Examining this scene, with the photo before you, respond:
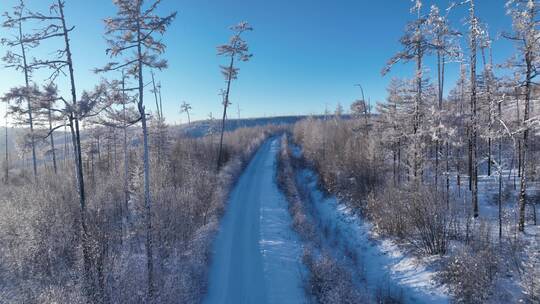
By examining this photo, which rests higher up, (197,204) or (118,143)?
(118,143)

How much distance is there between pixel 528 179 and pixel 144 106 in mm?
27165

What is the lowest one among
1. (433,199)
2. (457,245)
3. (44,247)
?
(457,245)

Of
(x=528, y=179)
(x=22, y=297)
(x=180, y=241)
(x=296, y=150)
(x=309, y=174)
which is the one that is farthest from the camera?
(x=296, y=150)

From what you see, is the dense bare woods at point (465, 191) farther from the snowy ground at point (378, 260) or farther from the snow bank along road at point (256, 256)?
the snow bank along road at point (256, 256)

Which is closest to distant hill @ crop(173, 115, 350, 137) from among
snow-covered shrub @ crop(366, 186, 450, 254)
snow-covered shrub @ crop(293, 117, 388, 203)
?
snow-covered shrub @ crop(293, 117, 388, 203)

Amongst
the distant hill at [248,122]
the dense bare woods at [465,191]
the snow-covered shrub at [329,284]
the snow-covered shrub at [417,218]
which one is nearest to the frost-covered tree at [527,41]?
the dense bare woods at [465,191]

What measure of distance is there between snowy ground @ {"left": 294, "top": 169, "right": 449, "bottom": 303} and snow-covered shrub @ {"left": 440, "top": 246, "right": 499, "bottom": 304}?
57cm

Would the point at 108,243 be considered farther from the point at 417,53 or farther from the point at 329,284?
the point at 417,53

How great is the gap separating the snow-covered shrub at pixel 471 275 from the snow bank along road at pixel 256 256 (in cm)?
516

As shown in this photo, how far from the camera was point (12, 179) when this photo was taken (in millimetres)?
23938

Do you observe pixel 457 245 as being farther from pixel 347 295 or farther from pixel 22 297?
pixel 22 297

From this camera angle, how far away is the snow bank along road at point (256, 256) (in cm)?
923

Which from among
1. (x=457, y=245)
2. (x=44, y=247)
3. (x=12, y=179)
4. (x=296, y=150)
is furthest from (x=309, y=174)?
(x=12, y=179)

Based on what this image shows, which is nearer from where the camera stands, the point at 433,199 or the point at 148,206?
the point at 148,206
